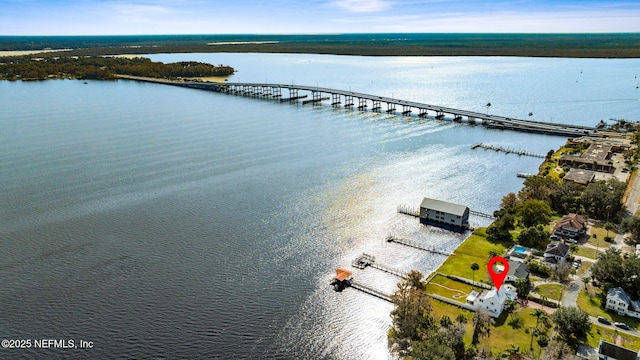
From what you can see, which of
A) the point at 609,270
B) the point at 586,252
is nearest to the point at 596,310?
the point at 609,270

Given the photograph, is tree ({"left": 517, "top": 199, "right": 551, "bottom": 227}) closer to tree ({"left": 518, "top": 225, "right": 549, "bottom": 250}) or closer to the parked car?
tree ({"left": 518, "top": 225, "right": 549, "bottom": 250})

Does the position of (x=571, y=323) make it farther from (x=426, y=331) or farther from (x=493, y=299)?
(x=426, y=331)

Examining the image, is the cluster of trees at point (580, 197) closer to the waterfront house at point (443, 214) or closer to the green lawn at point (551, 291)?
the waterfront house at point (443, 214)

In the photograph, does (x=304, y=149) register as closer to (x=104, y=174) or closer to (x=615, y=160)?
(x=104, y=174)

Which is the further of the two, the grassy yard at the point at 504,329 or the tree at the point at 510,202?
the tree at the point at 510,202

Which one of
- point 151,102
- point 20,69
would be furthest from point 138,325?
point 20,69

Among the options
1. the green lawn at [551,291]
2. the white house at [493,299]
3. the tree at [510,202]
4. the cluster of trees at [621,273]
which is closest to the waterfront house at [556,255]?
the green lawn at [551,291]

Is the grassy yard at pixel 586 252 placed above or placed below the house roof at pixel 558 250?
below

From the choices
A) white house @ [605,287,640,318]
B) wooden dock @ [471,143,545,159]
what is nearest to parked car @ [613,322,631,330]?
white house @ [605,287,640,318]
